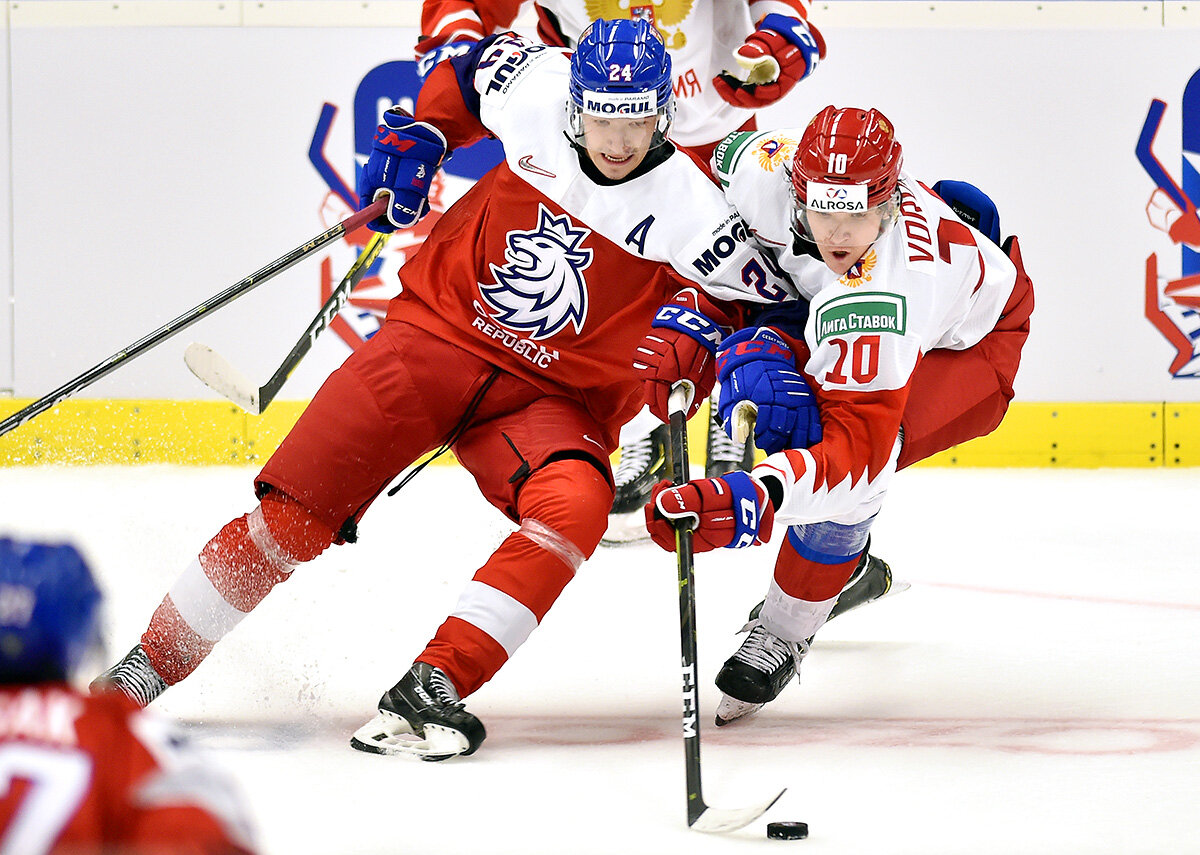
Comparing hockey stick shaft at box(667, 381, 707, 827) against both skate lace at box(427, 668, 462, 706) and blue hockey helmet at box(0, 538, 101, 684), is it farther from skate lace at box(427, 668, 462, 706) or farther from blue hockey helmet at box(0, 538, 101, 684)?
blue hockey helmet at box(0, 538, 101, 684)

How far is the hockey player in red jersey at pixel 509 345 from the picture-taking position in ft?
6.83

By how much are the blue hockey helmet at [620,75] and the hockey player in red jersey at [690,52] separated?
42cm

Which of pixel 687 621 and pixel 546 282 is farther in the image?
pixel 546 282

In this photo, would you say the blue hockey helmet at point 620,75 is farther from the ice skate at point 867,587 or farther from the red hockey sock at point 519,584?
the ice skate at point 867,587

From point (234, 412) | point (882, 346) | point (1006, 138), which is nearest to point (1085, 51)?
point (1006, 138)

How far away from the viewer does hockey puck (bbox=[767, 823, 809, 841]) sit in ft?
5.57

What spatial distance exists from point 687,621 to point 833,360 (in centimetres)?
Answer: 41

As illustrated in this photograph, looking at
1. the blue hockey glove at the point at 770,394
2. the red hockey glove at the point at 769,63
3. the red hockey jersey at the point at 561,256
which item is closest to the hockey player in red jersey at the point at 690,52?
the red hockey glove at the point at 769,63

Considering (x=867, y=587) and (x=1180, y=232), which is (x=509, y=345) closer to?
(x=867, y=587)

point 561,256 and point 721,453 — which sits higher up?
point 561,256

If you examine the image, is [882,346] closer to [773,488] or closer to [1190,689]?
[773,488]

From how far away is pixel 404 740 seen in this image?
2.04 metres

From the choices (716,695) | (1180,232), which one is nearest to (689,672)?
(716,695)

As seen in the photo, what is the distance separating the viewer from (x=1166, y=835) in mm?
1704
